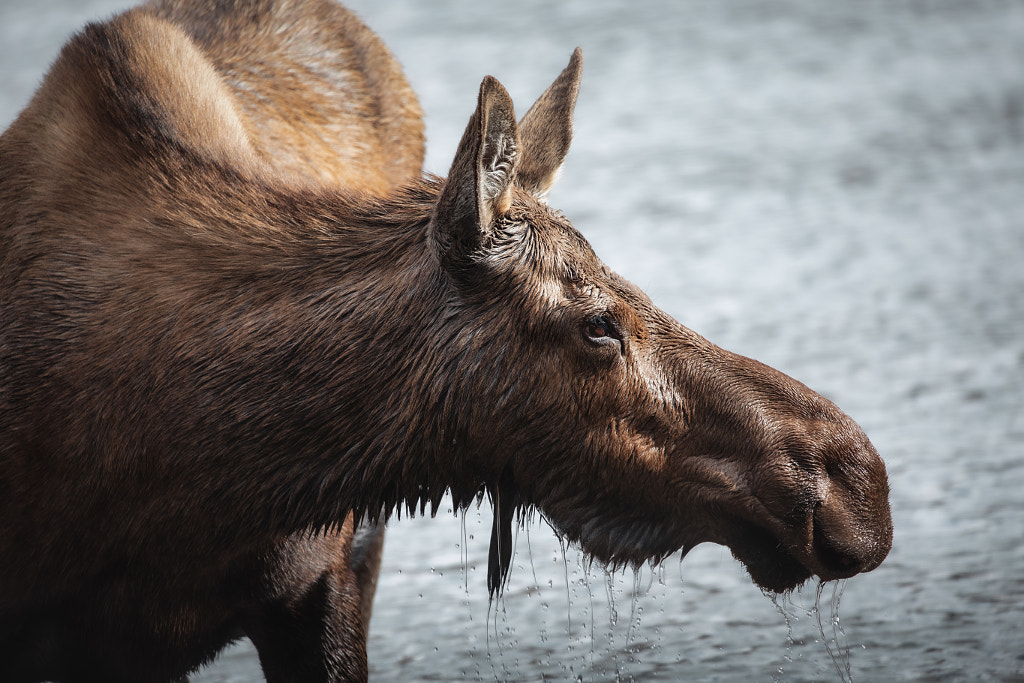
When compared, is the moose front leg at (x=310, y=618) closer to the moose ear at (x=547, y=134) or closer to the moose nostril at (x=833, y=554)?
the moose ear at (x=547, y=134)

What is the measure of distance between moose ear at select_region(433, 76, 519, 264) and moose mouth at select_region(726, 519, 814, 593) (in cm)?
77

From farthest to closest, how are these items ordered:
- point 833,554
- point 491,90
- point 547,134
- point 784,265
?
point 784,265, point 547,134, point 833,554, point 491,90

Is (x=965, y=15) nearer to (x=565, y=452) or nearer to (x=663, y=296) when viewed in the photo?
(x=663, y=296)

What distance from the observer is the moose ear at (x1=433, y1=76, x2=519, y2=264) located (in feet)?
7.61

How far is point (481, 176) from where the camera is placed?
7.73 ft

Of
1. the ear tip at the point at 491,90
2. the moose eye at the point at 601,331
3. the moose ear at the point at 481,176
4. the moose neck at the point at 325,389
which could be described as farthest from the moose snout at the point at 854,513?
the ear tip at the point at 491,90

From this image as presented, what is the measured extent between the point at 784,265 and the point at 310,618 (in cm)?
476

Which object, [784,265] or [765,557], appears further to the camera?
[784,265]

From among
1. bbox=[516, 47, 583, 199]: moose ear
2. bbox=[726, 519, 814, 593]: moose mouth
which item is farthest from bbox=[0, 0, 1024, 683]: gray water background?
bbox=[516, 47, 583, 199]: moose ear

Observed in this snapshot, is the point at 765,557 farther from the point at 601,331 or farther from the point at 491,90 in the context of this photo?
the point at 491,90

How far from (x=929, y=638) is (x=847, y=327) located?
280cm

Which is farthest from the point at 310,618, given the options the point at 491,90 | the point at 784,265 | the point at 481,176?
the point at 784,265

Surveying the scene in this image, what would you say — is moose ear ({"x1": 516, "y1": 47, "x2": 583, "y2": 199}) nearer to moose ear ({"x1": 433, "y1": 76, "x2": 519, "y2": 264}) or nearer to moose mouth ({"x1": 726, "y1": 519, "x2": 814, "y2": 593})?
moose ear ({"x1": 433, "y1": 76, "x2": 519, "y2": 264})

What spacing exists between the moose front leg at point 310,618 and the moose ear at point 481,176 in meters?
0.81
